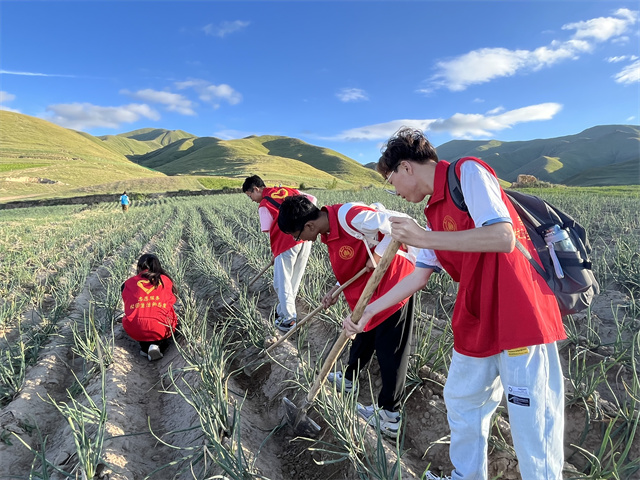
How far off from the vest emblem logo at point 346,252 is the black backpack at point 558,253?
0.92 m

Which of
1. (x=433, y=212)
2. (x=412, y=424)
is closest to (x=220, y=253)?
(x=412, y=424)

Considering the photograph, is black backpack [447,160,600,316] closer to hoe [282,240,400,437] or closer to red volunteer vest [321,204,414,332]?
hoe [282,240,400,437]

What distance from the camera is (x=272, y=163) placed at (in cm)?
7031

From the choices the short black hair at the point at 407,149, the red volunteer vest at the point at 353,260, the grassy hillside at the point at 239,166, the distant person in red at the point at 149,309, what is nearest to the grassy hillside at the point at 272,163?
the grassy hillside at the point at 239,166

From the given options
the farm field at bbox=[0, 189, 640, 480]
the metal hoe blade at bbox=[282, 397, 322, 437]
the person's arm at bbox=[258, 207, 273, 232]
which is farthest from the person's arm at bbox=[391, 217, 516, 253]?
the person's arm at bbox=[258, 207, 273, 232]

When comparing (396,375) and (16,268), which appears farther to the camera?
(16,268)

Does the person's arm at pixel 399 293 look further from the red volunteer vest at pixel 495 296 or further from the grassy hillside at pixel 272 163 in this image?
the grassy hillside at pixel 272 163

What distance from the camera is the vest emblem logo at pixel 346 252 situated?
80.1 inches

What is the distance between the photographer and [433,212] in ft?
4.30

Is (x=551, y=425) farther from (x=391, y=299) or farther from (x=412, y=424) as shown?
(x=412, y=424)

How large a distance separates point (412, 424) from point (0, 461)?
7.51ft

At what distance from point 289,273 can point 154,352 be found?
53.1 inches

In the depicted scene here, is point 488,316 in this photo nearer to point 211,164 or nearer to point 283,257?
point 283,257

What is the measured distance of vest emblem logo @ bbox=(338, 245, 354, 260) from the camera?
204cm
